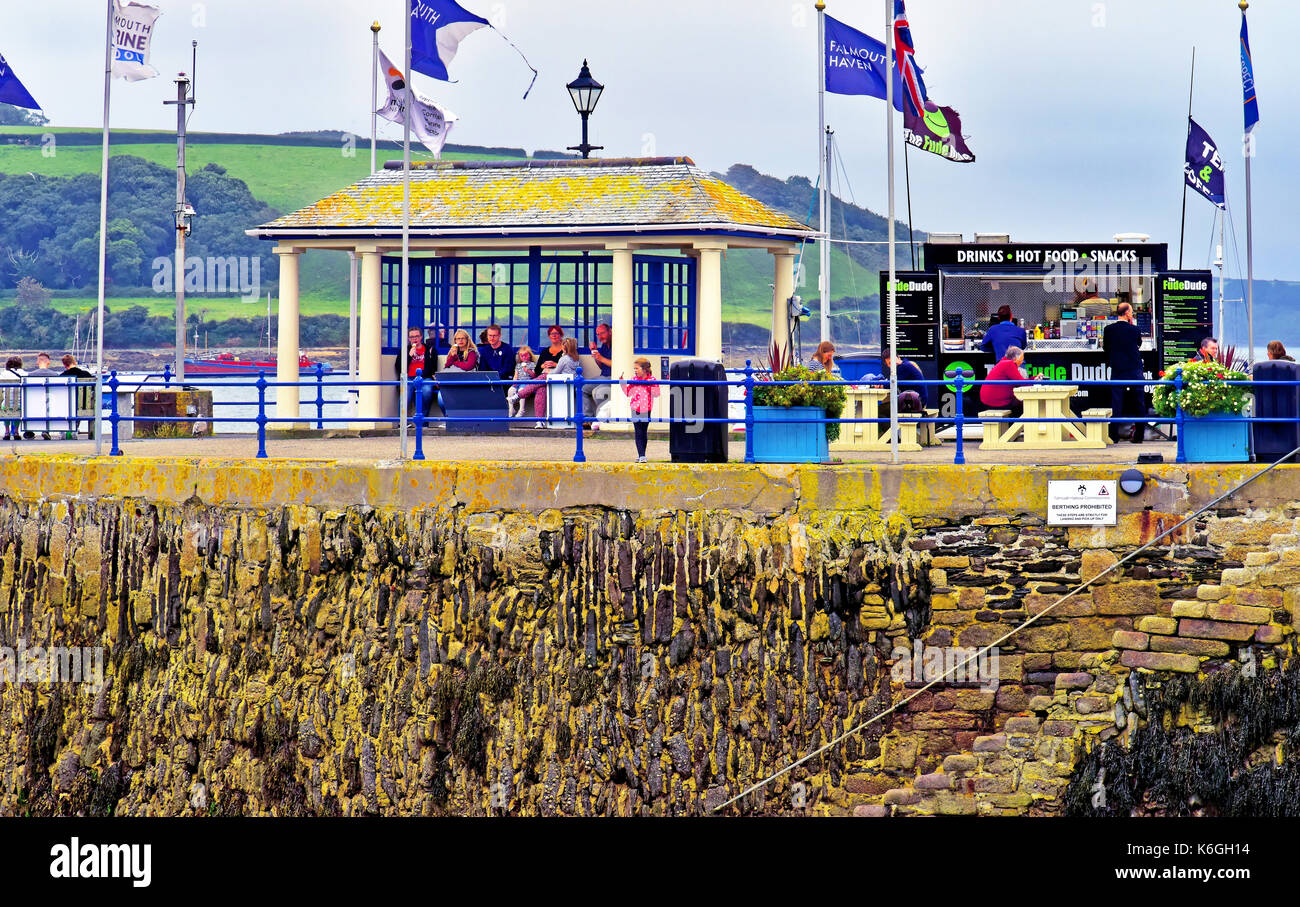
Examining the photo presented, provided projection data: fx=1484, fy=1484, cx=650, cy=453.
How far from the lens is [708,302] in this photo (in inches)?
730

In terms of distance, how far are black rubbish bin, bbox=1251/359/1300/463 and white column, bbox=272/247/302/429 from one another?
39.0 ft

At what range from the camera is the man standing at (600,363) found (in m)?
19.0

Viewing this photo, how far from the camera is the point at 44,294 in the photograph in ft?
356

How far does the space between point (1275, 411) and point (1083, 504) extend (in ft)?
7.36

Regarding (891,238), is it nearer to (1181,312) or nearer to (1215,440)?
(1215,440)

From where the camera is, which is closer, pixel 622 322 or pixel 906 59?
pixel 906 59

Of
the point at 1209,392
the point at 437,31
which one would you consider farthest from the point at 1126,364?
the point at 437,31

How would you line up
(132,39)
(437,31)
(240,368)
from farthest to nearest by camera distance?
(240,368), (132,39), (437,31)

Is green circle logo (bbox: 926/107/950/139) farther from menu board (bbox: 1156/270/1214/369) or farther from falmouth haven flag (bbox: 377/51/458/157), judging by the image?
falmouth haven flag (bbox: 377/51/458/157)

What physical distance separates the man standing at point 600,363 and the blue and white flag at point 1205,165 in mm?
10251

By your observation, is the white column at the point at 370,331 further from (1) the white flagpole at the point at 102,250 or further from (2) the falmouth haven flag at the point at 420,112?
(1) the white flagpole at the point at 102,250

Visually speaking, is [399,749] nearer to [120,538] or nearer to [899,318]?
[120,538]

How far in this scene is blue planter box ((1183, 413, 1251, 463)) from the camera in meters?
12.7

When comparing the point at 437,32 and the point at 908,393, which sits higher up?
the point at 437,32
